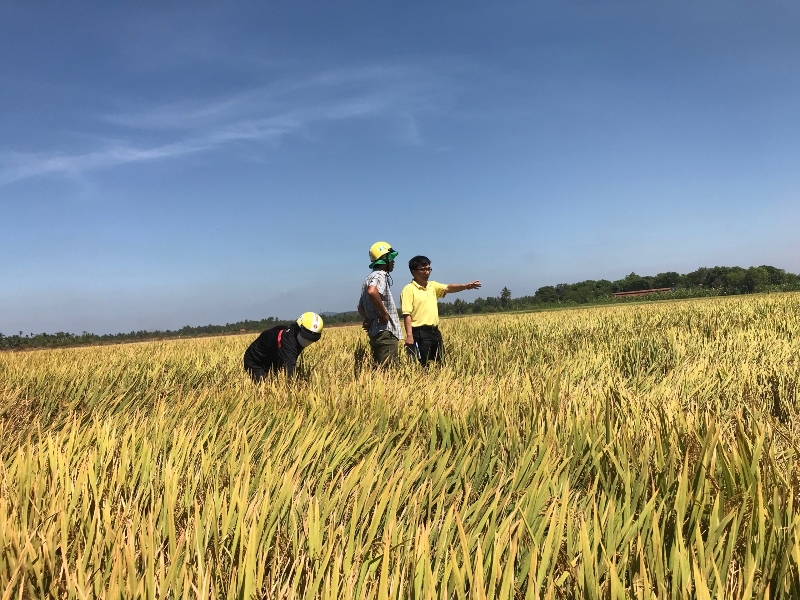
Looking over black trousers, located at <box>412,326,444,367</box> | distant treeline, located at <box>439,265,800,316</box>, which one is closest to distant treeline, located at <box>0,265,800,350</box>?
distant treeline, located at <box>439,265,800,316</box>

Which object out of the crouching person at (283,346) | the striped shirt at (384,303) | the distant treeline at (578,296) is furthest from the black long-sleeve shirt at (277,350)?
the distant treeline at (578,296)

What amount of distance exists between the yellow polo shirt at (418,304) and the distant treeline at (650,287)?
131ft

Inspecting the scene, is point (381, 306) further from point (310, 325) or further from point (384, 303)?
point (310, 325)

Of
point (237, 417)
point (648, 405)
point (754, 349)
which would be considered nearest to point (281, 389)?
point (237, 417)

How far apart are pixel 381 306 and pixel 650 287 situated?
86.4 m

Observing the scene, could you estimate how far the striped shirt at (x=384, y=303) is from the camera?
4723mm

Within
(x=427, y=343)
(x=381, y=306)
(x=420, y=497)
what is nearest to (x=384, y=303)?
(x=381, y=306)

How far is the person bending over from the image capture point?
4.68 m

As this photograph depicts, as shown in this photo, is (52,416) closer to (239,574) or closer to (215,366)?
(215,366)

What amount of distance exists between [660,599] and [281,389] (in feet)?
9.52

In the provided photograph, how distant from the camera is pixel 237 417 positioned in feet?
8.44

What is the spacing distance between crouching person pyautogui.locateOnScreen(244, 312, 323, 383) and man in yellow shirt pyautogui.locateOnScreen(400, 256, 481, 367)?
1.03 metres

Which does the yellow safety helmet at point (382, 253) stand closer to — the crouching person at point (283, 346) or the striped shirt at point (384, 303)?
the striped shirt at point (384, 303)

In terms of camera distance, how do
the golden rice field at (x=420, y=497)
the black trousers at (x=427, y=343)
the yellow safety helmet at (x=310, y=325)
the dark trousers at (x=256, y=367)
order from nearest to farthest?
1. the golden rice field at (x=420, y=497)
2. the yellow safety helmet at (x=310, y=325)
3. the dark trousers at (x=256, y=367)
4. the black trousers at (x=427, y=343)
